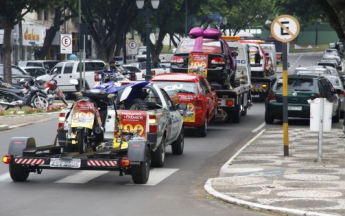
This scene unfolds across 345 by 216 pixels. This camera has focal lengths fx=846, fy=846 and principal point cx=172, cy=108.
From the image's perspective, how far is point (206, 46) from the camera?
88.2 ft

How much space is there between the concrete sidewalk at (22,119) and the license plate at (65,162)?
1118 cm

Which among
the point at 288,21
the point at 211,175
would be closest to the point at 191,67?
the point at 288,21

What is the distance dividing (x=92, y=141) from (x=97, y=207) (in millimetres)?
2718

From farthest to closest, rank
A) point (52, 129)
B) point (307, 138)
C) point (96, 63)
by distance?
point (96, 63)
point (52, 129)
point (307, 138)

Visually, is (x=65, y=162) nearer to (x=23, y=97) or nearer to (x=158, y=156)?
(x=158, y=156)

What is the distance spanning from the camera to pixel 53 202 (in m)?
11.6

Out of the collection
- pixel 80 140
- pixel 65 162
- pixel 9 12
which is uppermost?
pixel 9 12

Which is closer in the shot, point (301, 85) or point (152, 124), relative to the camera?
point (152, 124)

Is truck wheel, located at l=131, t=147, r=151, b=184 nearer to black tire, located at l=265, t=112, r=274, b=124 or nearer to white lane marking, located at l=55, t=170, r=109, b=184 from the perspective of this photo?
white lane marking, located at l=55, t=170, r=109, b=184

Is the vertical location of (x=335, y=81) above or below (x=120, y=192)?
above

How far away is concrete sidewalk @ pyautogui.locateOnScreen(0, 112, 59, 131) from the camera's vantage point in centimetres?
2509

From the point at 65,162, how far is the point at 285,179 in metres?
3.55

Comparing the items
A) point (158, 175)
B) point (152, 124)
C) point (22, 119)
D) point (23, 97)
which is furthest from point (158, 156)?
point (23, 97)

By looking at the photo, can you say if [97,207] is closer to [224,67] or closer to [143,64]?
[224,67]
